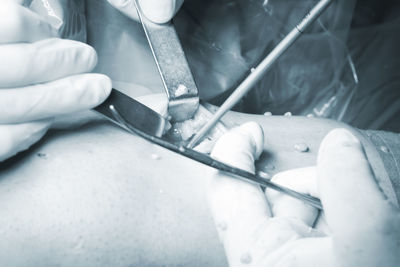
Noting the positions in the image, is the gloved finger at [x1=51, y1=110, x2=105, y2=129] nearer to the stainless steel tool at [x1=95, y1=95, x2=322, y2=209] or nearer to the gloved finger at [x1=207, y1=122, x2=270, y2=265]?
the stainless steel tool at [x1=95, y1=95, x2=322, y2=209]

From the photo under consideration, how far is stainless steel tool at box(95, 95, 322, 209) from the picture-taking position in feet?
2.21

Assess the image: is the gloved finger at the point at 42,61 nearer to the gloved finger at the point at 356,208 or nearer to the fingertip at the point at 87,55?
the fingertip at the point at 87,55

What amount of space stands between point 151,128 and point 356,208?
0.44 meters

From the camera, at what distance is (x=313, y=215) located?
736mm

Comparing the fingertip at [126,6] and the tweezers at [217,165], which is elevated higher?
the tweezers at [217,165]

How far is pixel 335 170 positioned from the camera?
1.91ft

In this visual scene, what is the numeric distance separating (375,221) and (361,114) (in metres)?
1.32

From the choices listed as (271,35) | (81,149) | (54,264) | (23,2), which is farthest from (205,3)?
(54,264)

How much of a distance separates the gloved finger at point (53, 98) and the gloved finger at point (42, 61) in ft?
0.05

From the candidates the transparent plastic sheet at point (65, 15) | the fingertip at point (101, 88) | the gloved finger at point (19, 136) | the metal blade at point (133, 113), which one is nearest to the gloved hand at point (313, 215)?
the metal blade at point (133, 113)

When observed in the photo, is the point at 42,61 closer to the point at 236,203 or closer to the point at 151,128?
the point at 151,128

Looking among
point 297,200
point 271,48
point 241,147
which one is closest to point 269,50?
point 271,48

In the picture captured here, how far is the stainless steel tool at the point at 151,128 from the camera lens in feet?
2.21

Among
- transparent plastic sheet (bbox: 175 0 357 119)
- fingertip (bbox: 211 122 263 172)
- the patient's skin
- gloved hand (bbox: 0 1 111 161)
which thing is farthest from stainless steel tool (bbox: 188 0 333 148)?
transparent plastic sheet (bbox: 175 0 357 119)
